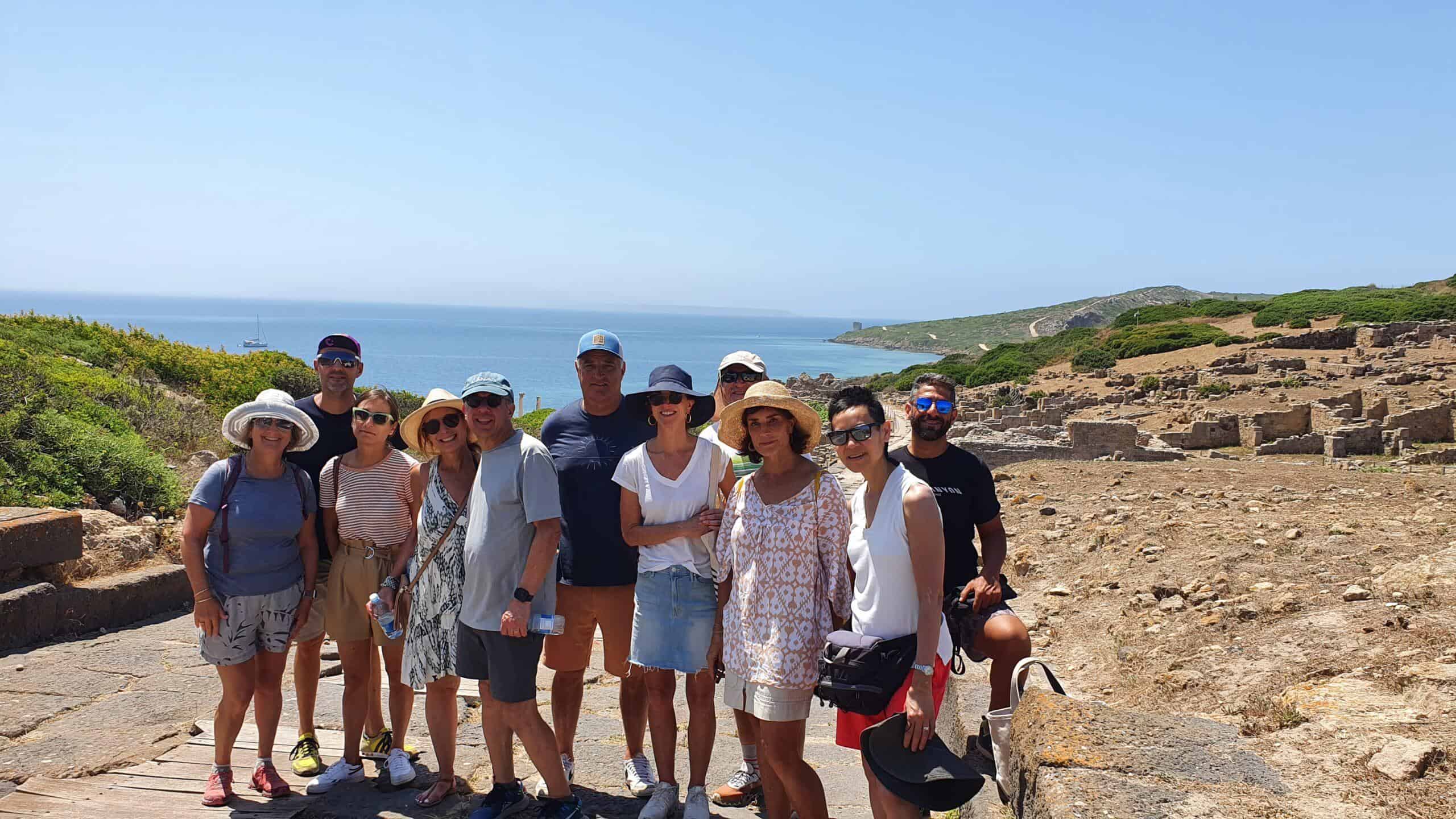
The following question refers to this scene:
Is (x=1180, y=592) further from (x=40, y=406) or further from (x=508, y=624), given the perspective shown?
(x=40, y=406)

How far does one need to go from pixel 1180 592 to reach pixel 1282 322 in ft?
143

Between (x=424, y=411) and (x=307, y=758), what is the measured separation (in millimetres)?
1668

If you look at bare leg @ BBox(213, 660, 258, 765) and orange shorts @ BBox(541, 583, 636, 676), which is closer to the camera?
bare leg @ BBox(213, 660, 258, 765)

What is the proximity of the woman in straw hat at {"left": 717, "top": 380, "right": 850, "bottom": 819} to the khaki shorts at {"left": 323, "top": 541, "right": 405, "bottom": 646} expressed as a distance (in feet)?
5.56

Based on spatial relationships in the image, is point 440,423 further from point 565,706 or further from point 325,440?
point 565,706

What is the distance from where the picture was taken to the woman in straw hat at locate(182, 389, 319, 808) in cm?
419

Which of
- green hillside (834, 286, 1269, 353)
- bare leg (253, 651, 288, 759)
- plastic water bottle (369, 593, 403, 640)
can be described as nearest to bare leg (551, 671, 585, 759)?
plastic water bottle (369, 593, 403, 640)

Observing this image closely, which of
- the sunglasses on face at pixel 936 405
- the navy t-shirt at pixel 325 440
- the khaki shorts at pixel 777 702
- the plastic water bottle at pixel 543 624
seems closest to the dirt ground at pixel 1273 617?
the khaki shorts at pixel 777 702

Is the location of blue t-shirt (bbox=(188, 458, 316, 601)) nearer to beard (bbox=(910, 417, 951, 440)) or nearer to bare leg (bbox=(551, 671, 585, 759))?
bare leg (bbox=(551, 671, 585, 759))

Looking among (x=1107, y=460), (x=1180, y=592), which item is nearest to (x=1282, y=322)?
(x=1107, y=460)

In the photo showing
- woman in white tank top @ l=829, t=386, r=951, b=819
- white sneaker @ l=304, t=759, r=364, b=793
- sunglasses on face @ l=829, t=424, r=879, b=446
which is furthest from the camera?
white sneaker @ l=304, t=759, r=364, b=793

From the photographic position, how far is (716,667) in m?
4.01

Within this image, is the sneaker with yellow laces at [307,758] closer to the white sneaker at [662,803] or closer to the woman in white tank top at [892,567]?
the white sneaker at [662,803]

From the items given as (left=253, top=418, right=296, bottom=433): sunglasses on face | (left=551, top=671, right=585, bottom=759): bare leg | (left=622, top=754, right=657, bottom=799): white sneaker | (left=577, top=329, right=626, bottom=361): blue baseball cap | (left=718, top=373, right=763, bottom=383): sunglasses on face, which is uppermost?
(left=577, top=329, right=626, bottom=361): blue baseball cap
